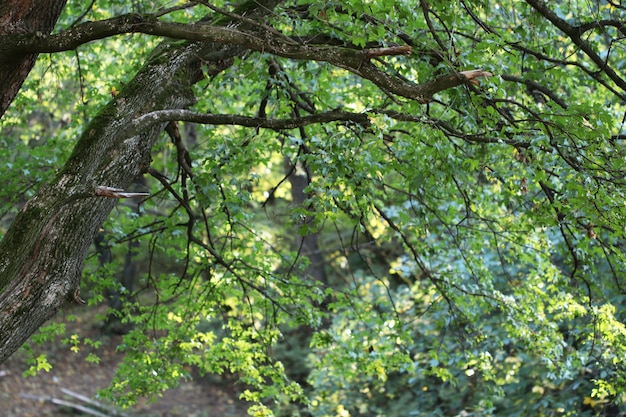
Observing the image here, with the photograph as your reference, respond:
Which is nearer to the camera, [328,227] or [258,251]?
[258,251]

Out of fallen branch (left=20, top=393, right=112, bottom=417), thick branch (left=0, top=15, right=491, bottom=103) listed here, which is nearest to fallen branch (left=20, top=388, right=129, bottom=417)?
fallen branch (left=20, top=393, right=112, bottom=417)

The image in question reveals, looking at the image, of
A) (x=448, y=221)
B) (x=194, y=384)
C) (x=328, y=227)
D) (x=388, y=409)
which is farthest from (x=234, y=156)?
(x=194, y=384)

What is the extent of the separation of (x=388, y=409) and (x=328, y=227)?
461 cm

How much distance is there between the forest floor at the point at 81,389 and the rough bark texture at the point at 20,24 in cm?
853

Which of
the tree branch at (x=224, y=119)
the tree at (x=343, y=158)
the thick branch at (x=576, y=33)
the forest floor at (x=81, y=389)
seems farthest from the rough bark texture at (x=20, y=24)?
the forest floor at (x=81, y=389)

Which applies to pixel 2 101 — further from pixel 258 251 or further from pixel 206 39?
pixel 258 251

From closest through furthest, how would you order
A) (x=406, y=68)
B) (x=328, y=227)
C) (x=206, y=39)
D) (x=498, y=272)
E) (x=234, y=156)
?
(x=206, y=39) < (x=234, y=156) < (x=406, y=68) < (x=498, y=272) < (x=328, y=227)

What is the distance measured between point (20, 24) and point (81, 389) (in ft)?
35.8

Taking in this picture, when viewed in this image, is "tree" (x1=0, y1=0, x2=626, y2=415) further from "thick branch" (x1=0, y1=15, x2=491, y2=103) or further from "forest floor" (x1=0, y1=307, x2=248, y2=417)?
"forest floor" (x1=0, y1=307, x2=248, y2=417)

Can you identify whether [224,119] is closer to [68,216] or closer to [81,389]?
[68,216]

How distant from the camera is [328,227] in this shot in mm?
14812

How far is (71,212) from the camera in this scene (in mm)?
3840

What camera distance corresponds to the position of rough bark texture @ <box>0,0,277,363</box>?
359 cm

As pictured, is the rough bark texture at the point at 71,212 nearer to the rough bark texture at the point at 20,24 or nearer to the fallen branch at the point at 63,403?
the rough bark texture at the point at 20,24
